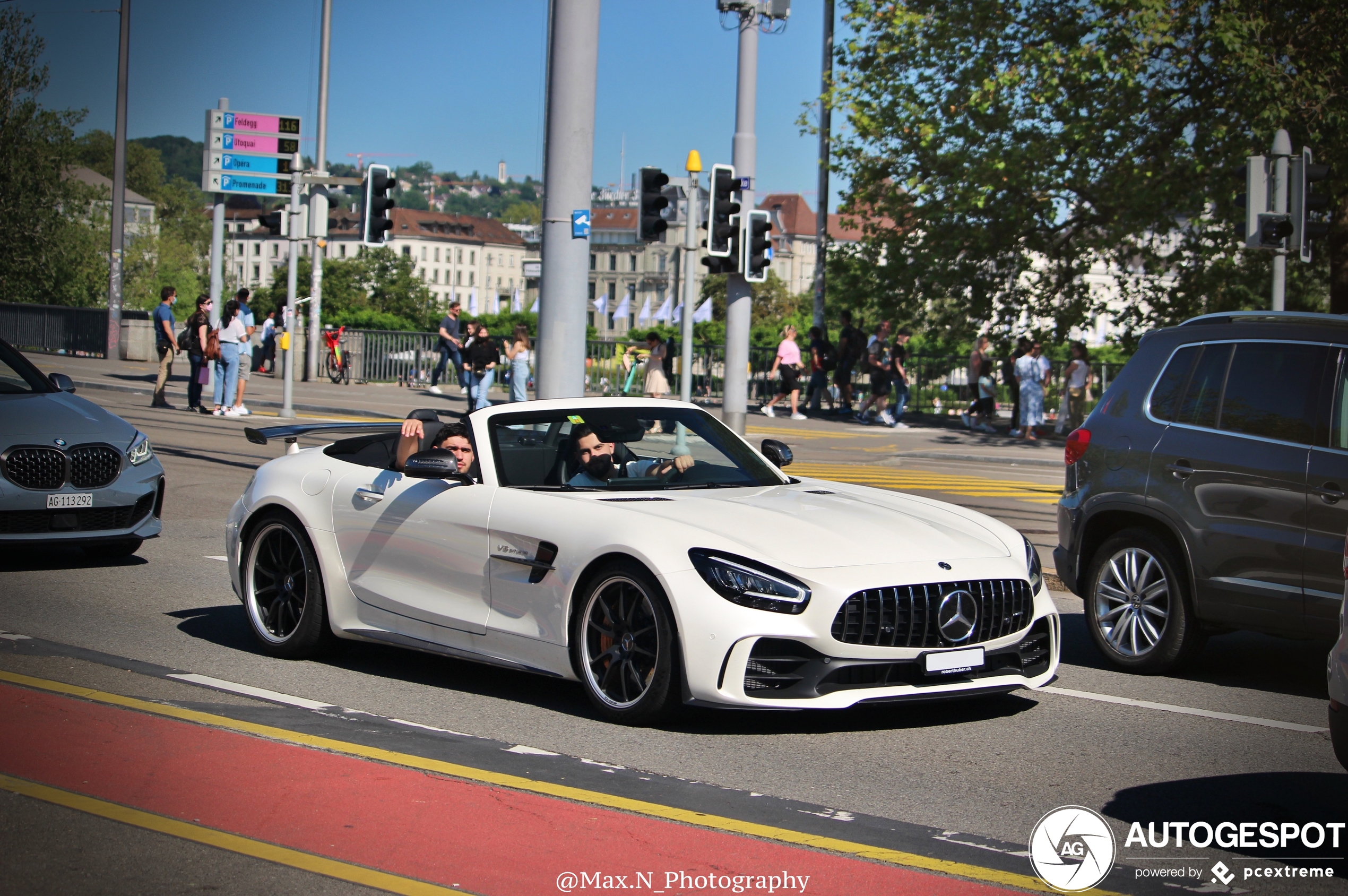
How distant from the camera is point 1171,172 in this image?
27.3 meters

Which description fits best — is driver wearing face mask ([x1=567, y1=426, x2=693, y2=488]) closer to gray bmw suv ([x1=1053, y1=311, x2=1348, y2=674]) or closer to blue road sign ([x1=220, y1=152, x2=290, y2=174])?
gray bmw suv ([x1=1053, y1=311, x2=1348, y2=674])

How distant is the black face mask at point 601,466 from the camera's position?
6.94 m

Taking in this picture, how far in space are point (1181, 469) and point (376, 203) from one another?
62.9ft

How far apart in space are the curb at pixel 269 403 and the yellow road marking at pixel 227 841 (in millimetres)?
19673

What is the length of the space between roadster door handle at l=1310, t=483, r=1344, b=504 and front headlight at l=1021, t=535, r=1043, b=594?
53.8 inches

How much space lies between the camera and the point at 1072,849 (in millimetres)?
4617

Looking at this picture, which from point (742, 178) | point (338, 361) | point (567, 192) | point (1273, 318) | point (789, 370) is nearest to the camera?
point (1273, 318)

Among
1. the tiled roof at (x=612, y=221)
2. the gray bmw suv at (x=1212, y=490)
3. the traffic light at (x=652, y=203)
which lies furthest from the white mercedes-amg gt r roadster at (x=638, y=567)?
the tiled roof at (x=612, y=221)

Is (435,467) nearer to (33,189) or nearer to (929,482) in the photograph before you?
(929,482)

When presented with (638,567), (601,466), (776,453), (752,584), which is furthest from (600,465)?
(752,584)

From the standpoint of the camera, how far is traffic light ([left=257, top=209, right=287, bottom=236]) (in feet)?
81.8

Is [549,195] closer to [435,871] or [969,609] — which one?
[969,609]

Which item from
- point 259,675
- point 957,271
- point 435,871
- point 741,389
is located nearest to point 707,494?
point 259,675

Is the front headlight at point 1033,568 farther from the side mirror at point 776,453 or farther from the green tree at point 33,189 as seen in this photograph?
the green tree at point 33,189
